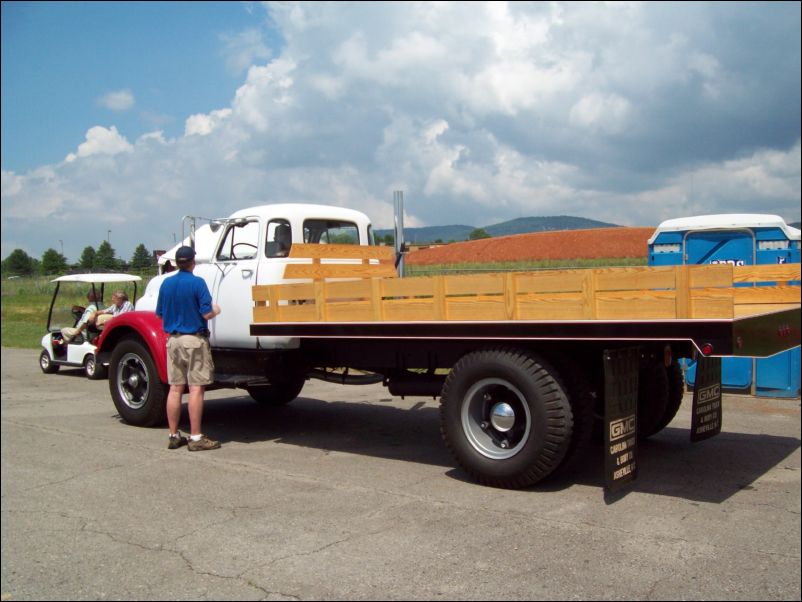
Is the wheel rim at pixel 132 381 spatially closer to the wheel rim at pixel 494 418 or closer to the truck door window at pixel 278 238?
the truck door window at pixel 278 238

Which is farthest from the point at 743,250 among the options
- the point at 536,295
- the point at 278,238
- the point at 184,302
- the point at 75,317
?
the point at 75,317

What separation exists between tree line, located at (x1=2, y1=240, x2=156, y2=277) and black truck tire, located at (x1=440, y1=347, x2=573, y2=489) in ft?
9.44

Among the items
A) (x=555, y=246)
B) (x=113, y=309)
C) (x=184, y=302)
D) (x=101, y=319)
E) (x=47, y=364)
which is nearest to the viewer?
(x=184, y=302)

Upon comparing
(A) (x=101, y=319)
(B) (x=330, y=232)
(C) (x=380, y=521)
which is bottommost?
(C) (x=380, y=521)

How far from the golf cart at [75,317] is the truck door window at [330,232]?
1783 millimetres

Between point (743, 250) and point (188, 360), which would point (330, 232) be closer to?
point (188, 360)

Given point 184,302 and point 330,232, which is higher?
point 330,232

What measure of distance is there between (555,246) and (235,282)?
3621mm

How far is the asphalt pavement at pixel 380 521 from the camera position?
3648mm

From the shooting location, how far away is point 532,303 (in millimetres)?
5094

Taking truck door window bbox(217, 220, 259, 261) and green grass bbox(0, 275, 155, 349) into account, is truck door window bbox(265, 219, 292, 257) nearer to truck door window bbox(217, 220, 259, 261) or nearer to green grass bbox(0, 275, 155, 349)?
truck door window bbox(217, 220, 259, 261)

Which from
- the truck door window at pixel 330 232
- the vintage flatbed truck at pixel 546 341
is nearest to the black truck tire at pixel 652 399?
the vintage flatbed truck at pixel 546 341

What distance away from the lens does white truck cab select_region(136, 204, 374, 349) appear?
7238mm

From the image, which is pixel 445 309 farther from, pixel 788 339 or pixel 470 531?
pixel 788 339
